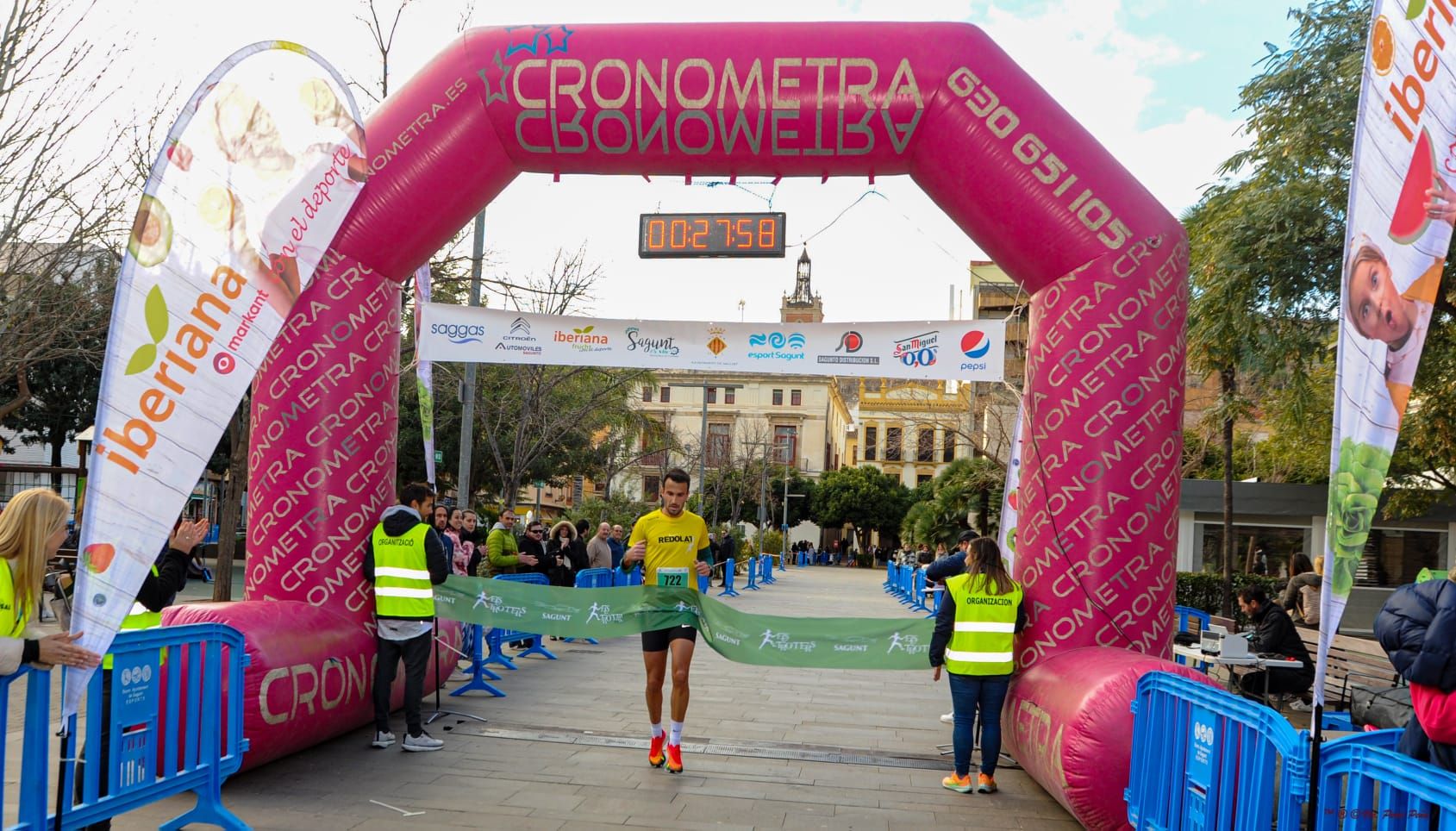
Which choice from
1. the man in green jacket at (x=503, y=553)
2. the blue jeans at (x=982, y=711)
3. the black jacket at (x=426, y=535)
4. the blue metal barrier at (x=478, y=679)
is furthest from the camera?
the man in green jacket at (x=503, y=553)

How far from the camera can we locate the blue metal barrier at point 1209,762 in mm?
4215

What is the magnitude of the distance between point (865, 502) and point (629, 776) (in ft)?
227

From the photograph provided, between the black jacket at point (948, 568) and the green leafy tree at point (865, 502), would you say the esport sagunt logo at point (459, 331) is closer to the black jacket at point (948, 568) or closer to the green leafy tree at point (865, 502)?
the black jacket at point (948, 568)

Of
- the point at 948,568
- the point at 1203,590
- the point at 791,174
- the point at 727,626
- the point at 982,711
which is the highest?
the point at 791,174

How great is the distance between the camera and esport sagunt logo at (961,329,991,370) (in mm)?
8773

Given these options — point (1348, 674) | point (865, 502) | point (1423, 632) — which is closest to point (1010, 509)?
Result: point (1348, 674)

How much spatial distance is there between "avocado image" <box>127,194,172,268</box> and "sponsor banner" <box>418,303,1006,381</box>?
437 centimetres

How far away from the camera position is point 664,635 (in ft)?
24.6

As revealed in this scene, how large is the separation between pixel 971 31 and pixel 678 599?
4115 millimetres

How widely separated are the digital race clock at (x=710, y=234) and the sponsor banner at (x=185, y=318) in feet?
12.3

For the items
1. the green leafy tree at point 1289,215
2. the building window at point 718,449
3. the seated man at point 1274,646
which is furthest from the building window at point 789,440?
the seated man at point 1274,646

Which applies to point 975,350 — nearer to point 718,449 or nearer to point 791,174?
point 791,174

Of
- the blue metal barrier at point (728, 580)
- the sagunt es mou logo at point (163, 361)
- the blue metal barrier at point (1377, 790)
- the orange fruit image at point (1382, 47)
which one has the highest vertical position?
the orange fruit image at point (1382, 47)

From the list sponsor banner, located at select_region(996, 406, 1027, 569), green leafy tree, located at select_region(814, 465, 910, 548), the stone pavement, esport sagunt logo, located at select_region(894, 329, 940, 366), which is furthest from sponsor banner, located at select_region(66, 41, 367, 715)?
green leafy tree, located at select_region(814, 465, 910, 548)
